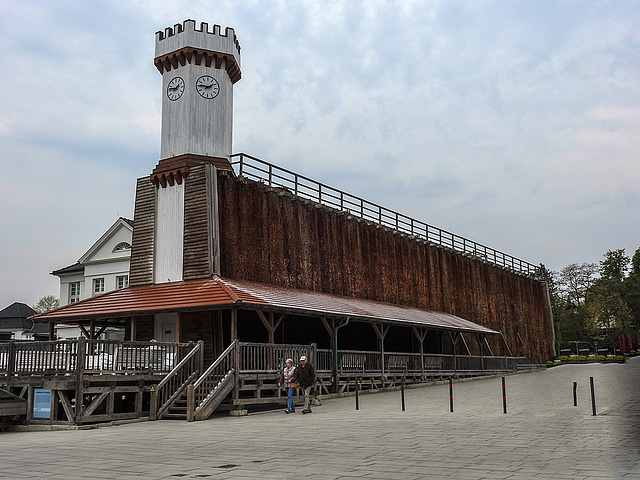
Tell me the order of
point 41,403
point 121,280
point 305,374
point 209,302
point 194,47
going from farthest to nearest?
point 121,280, point 194,47, point 209,302, point 305,374, point 41,403

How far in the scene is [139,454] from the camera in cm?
1004

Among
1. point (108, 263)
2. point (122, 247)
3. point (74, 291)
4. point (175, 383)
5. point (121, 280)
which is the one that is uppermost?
point (122, 247)

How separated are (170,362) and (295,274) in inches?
347

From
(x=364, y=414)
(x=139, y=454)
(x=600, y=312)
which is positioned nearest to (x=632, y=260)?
(x=600, y=312)

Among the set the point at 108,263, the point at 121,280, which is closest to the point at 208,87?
the point at 121,280

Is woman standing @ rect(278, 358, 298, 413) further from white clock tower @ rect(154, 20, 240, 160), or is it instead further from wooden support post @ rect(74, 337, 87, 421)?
white clock tower @ rect(154, 20, 240, 160)

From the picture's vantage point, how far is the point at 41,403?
15.7 meters

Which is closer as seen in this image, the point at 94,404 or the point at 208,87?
the point at 94,404

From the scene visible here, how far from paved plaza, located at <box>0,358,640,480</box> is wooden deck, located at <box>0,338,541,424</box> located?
77 cm

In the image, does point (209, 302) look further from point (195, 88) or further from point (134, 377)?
point (195, 88)

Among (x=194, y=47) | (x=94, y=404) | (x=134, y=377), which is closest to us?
(x=94, y=404)

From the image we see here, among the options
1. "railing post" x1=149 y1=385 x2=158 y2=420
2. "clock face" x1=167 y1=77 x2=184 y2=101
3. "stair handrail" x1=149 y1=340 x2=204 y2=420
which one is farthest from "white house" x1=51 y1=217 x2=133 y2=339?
"railing post" x1=149 y1=385 x2=158 y2=420

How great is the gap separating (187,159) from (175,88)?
11.1 ft

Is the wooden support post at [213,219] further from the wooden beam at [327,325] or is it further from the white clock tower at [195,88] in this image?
the wooden beam at [327,325]
